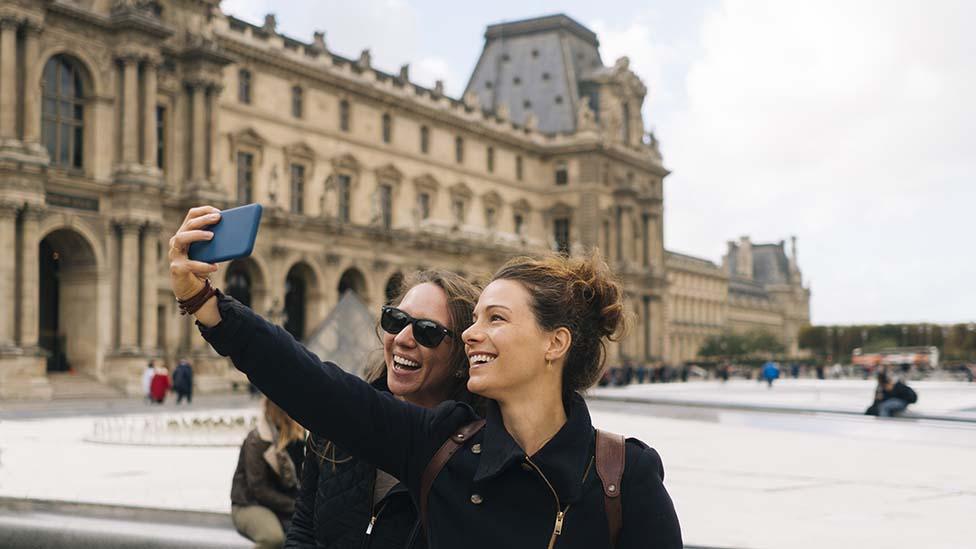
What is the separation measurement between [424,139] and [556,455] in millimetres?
55739

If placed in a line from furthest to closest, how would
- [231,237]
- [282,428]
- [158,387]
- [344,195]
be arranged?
[344,195], [158,387], [282,428], [231,237]

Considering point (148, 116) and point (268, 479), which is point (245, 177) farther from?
point (268, 479)

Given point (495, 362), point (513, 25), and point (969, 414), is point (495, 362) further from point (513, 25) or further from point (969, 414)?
point (513, 25)

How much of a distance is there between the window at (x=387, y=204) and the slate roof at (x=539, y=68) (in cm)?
1919

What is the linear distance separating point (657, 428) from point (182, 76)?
26.7m

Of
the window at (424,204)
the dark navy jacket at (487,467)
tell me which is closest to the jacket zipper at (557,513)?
the dark navy jacket at (487,467)

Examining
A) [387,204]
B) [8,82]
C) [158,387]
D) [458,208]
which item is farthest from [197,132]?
[458,208]

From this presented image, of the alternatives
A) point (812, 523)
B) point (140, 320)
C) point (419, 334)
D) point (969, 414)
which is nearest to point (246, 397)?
point (140, 320)

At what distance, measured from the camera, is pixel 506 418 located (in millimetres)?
2801

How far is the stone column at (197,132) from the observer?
133 feet

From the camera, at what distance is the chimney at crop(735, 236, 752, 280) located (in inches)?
5655

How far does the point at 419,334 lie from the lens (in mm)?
3340

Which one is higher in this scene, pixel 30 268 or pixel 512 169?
pixel 512 169

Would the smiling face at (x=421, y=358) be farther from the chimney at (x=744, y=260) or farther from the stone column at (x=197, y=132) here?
the chimney at (x=744, y=260)
